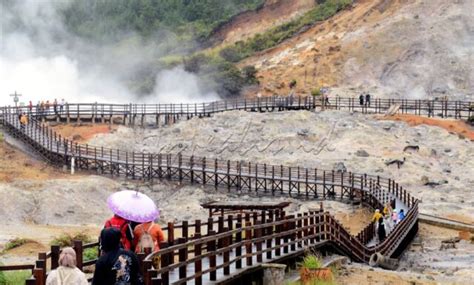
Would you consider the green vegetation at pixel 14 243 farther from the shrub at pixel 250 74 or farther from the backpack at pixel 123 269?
the shrub at pixel 250 74

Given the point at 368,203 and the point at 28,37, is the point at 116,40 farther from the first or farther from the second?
the point at 368,203

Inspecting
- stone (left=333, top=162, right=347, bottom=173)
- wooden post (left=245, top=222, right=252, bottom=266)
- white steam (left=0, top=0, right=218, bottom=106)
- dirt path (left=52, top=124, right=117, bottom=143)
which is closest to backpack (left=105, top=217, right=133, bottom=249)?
wooden post (left=245, top=222, right=252, bottom=266)

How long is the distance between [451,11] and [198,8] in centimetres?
4599

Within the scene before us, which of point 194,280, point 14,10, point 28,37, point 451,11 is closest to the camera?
point 194,280

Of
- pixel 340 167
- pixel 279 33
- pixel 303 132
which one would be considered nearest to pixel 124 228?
pixel 340 167

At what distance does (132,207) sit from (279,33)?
8797 centimetres

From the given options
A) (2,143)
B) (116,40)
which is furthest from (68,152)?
(116,40)

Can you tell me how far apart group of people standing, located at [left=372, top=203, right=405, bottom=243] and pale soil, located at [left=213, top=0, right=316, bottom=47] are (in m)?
73.6

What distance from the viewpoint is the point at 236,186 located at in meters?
51.3

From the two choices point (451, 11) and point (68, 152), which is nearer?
point (68, 152)

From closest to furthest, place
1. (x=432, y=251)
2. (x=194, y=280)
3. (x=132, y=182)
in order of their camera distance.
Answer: (x=194, y=280), (x=432, y=251), (x=132, y=182)

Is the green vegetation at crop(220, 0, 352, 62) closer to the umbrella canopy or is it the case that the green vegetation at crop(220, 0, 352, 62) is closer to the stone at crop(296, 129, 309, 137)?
the stone at crop(296, 129, 309, 137)

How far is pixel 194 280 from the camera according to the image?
51.0 feet

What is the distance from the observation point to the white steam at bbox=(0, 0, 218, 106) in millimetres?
89250
